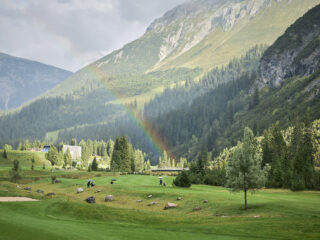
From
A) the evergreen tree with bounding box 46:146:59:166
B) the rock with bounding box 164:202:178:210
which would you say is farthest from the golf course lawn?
the evergreen tree with bounding box 46:146:59:166

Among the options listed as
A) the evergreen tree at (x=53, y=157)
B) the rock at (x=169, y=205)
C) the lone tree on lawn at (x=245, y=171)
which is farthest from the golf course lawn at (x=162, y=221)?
the evergreen tree at (x=53, y=157)

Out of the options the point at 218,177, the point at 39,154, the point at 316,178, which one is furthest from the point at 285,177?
the point at 39,154

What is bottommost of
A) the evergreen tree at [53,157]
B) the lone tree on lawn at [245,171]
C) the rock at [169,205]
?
the rock at [169,205]

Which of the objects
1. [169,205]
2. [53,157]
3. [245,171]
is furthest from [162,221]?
[53,157]

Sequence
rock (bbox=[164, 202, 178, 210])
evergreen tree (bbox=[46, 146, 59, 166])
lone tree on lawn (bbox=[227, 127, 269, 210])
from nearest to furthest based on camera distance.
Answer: lone tree on lawn (bbox=[227, 127, 269, 210]), rock (bbox=[164, 202, 178, 210]), evergreen tree (bbox=[46, 146, 59, 166])

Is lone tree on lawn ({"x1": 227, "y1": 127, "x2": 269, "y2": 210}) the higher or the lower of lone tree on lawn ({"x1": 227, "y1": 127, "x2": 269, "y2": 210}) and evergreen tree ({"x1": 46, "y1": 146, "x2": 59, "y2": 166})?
the lower

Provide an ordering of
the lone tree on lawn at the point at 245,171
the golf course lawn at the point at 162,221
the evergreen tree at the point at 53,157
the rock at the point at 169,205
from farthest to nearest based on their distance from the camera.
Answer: the evergreen tree at the point at 53,157, the rock at the point at 169,205, the lone tree on lawn at the point at 245,171, the golf course lawn at the point at 162,221

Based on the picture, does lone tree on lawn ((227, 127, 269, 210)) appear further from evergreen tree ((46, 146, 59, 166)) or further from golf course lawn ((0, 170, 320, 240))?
evergreen tree ((46, 146, 59, 166))

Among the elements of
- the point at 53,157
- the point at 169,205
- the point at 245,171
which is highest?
the point at 53,157

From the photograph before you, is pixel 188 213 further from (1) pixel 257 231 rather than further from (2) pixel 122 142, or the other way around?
(2) pixel 122 142

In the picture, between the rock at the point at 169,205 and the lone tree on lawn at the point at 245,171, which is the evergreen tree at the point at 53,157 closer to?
the rock at the point at 169,205

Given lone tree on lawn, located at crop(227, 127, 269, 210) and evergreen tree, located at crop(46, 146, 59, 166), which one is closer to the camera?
lone tree on lawn, located at crop(227, 127, 269, 210)

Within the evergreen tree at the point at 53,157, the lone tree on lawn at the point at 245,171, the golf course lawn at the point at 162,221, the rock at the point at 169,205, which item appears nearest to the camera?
Answer: the golf course lawn at the point at 162,221

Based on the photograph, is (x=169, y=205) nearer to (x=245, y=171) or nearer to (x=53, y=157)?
(x=245, y=171)
